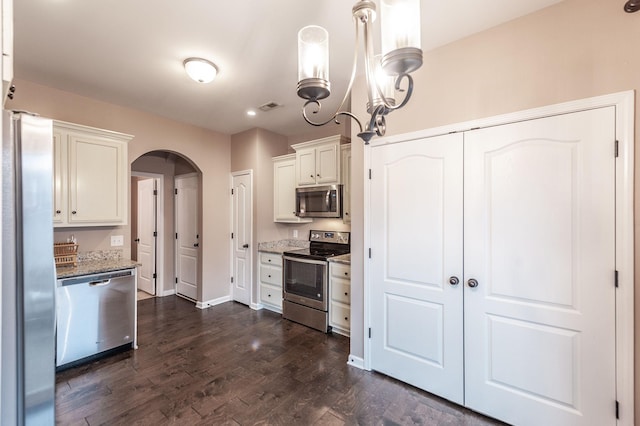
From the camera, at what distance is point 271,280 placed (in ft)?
13.4

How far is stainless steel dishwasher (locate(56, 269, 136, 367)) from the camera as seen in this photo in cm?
251

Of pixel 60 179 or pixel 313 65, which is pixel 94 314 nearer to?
pixel 60 179

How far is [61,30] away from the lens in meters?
2.03

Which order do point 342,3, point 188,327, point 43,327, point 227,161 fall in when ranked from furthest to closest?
point 227,161 → point 188,327 → point 342,3 → point 43,327

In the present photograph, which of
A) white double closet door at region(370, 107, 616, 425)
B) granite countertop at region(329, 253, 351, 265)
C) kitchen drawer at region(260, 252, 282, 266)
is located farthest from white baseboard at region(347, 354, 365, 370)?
kitchen drawer at region(260, 252, 282, 266)

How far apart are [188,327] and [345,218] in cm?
240

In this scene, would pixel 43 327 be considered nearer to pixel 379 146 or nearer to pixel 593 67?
pixel 379 146

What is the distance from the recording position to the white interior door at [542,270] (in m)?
1.63

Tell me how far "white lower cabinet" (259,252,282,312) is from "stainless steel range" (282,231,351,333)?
0.19 metres

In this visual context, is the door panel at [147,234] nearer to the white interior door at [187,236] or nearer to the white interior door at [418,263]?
the white interior door at [187,236]

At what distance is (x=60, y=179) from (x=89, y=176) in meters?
0.23

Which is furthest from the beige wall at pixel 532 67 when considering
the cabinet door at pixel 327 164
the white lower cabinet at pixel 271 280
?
the white lower cabinet at pixel 271 280

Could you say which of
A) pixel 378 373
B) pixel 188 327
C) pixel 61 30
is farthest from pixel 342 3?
pixel 188 327

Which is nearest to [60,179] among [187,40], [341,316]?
[187,40]
